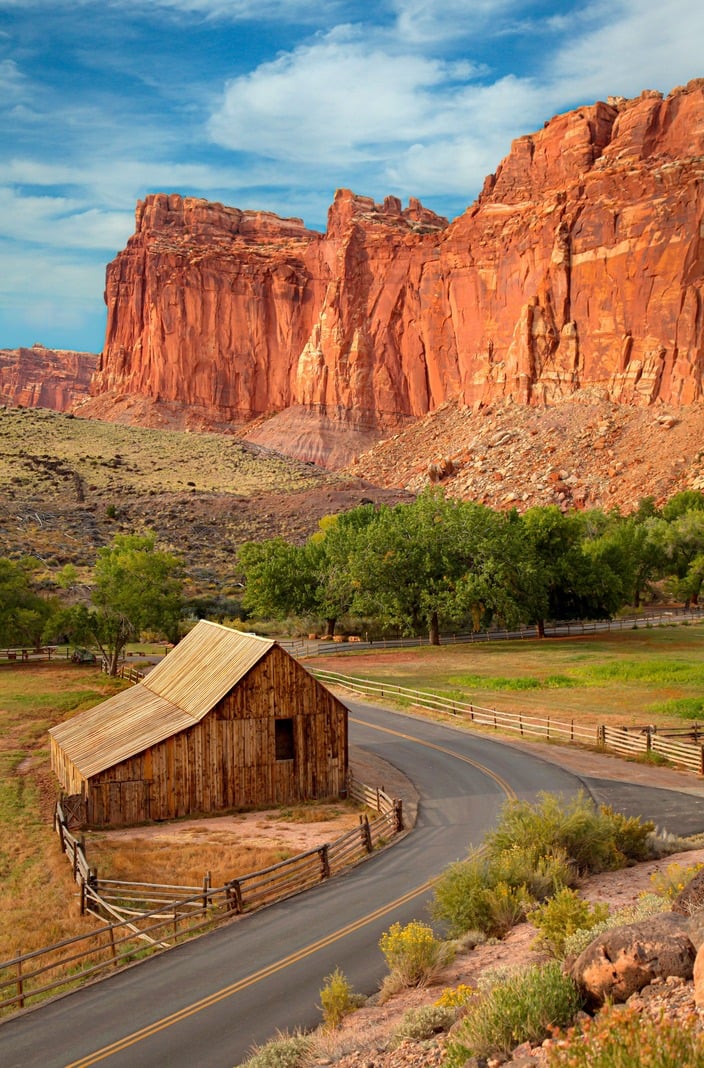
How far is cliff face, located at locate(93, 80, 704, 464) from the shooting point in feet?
374

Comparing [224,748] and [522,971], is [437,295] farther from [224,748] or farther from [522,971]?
[522,971]

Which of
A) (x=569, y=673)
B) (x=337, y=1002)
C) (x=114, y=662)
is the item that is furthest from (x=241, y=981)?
(x=114, y=662)

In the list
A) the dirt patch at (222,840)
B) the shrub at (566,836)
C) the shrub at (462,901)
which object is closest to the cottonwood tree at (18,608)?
the dirt patch at (222,840)

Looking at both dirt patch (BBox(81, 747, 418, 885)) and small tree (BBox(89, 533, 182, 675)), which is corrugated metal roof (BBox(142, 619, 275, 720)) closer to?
dirt patch (BBox(81, 747, 418, 885))

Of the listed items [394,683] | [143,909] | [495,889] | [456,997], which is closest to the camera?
[456,997]

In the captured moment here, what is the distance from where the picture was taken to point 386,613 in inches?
2240

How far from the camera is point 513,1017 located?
9.67 m

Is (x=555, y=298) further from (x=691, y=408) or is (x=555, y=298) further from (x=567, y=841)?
(x=567, y=841)

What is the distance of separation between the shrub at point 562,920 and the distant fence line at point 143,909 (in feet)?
19.5

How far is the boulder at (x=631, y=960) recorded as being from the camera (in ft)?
31.4

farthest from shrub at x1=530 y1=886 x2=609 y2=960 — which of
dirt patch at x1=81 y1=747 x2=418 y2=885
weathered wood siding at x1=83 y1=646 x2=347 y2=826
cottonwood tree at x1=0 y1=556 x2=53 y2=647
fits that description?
cottonwood tree at x1=0 y1=556 x2=53 y2=647

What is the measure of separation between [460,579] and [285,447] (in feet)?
314

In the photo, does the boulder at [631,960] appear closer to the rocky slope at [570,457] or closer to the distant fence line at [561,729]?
the distant fence line at [561,729]

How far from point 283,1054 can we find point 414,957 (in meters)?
2.47
